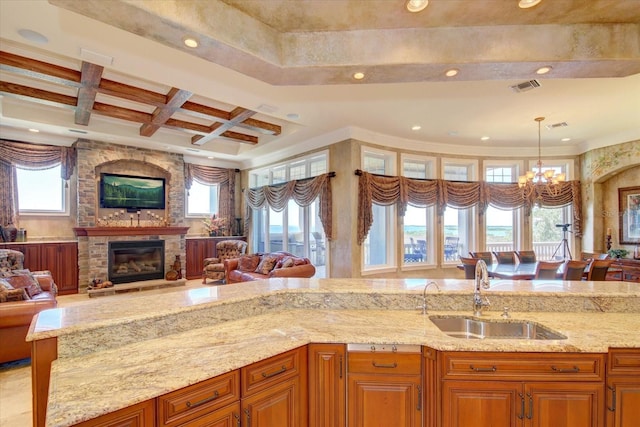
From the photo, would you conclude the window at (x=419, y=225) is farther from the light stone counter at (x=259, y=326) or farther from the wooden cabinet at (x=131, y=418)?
the wooden cabinet at (x=131, y=418)

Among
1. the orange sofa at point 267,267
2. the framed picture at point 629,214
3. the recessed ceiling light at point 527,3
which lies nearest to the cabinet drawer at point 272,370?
the recessed ceiling light at point 527,3

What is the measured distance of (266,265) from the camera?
5656mm

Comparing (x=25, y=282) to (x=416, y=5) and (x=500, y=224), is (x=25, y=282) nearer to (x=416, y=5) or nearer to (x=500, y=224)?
(x=416, y=5)

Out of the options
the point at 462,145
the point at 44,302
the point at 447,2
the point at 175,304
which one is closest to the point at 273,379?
the point at 175,304

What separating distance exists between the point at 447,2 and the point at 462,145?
4.86 meters

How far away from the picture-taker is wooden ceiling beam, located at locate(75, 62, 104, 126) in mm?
3412

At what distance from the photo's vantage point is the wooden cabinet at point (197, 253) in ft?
25.0

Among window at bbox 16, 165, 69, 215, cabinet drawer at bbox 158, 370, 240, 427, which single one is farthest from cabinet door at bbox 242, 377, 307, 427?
window at bbox 16, 165, 69, 215

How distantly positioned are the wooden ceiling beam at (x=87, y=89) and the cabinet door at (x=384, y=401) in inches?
163

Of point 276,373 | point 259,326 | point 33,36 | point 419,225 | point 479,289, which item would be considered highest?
point 33,36

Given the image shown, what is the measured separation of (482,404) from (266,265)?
4422mm

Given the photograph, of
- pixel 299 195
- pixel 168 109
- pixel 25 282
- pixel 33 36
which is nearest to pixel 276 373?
pixel 33 36

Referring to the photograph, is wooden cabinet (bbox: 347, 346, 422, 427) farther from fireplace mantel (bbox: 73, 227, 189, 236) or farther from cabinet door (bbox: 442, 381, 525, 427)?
fireplace mantel (bbox: 73, 227, 189, 236)

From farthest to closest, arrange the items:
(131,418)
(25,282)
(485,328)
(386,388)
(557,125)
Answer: (557,125) → (25,282) → (485,328) → (386,388) → (131,418)
